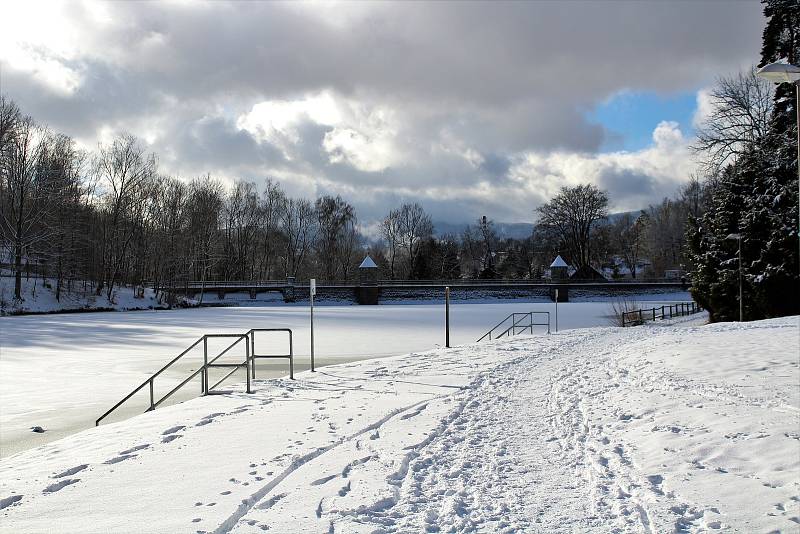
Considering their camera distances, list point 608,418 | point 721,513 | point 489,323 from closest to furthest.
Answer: point 721,513 < point 608,418 < point 489,323

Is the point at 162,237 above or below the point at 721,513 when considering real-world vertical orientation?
above

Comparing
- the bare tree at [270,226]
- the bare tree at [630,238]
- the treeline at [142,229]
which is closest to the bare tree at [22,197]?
the treeline at [142,229]

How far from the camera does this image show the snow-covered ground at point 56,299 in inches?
1908

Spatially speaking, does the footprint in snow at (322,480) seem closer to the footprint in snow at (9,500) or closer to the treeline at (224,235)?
the footprint in snow at (9,500)

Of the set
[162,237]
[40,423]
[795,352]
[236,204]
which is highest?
[236,204]

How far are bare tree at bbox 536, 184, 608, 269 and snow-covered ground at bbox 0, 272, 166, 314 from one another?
52.7 m

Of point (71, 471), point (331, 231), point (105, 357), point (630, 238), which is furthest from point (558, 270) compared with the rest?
point (71, 471)

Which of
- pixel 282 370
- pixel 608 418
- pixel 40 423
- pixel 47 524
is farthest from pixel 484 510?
pixel 282 370

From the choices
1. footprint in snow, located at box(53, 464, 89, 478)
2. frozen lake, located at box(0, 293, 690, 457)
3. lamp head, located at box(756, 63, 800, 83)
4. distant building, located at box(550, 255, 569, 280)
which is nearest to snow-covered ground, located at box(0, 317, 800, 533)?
footprint in snow, located at box(53, 464, 89, 478)

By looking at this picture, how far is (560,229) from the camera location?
8712 centimetres

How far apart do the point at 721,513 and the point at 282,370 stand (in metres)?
13.3

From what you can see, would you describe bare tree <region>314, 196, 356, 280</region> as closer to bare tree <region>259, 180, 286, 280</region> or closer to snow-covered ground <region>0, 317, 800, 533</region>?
bare tree <region>259, 180, 286, 280</region>

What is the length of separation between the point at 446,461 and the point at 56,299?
5506 cm

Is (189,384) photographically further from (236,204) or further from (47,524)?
(236,204)
